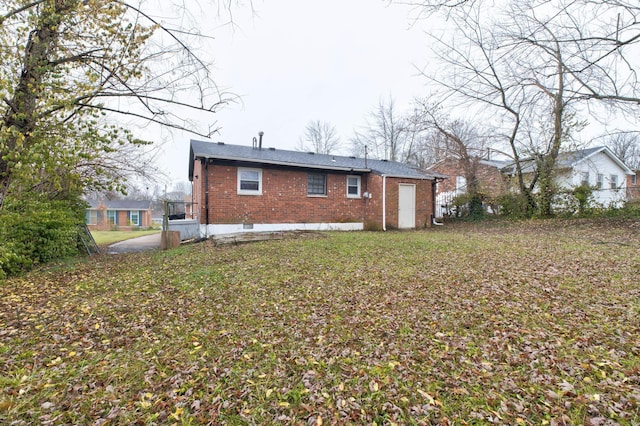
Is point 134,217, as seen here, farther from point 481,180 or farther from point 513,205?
point 513,205

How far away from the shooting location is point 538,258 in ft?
20.5

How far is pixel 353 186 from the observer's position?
531 inches

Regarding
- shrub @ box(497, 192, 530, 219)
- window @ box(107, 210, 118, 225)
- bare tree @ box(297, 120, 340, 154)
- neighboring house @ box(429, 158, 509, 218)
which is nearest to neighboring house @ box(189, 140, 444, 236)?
neighboring house @ box(429, 158, 509, 218)

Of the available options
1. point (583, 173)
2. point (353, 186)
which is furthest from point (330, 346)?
point (583, 173)

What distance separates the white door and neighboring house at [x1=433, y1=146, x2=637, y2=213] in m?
5.07

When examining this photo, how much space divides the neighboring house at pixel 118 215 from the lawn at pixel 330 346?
31739 mm

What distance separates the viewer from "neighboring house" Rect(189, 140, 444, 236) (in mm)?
10680

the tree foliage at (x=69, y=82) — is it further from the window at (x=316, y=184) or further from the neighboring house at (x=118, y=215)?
the neighboring house at (x=118, y=215)

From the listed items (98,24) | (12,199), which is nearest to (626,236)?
(98,24)

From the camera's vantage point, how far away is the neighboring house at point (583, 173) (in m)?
13.5

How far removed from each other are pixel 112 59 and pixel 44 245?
17.4ft

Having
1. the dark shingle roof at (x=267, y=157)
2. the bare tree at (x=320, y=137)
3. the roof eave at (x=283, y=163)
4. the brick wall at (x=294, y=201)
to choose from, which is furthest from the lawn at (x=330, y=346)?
the bare tree at (x=320, y=137)

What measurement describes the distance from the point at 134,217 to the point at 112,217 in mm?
2119

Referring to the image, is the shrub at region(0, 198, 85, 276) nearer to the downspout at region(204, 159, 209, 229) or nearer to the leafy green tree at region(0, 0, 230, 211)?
the leafy green tree at region(0, 0, 230, 211)
